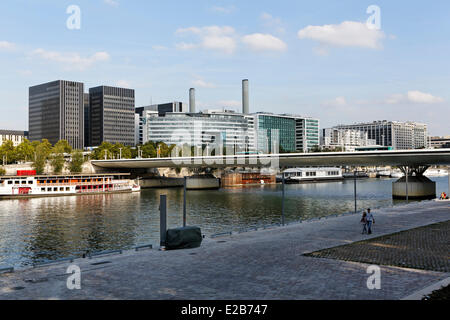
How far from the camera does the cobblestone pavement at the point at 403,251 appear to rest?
17234 millimetres

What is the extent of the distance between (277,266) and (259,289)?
3.60m

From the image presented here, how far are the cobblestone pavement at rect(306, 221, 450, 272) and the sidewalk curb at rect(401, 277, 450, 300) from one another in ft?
7.81

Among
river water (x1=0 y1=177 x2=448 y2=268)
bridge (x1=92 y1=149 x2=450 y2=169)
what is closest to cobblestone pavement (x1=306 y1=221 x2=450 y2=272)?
river water (x1=0 y1=177 x2=448 y2=268)

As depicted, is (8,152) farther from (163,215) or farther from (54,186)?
(163,215)

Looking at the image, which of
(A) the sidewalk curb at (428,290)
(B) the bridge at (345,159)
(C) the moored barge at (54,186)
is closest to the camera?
(A) the sidewalk curb at (428,290)

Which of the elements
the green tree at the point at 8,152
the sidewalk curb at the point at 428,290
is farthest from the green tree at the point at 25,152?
the sidewalk curb at the point at 428,290

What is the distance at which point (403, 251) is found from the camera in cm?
1975

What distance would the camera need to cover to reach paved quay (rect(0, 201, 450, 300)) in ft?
42.9

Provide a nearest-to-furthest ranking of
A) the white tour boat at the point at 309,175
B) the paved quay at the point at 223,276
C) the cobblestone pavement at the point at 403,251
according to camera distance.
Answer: the paved quay at the point at 223,276
the cobblestone pavement at the point at 403,251
the white tour boat at the point at 309,175

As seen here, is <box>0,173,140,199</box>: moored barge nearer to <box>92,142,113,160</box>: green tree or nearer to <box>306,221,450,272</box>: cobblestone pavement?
<box>92,142,113,160</box>: green tree

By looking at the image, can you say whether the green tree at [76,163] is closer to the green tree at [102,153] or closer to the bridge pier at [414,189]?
the green tree at [102,153]

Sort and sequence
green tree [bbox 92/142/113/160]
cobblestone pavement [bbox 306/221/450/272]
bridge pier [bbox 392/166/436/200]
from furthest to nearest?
1. green tree [bbox 92/142/113/160]
2. bridge pier [bbox 392/166/436/200]
3. cobblestone pavement [bbox 306/221/450/272]

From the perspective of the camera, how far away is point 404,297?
1237cm

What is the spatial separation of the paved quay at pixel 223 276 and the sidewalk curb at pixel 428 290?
0.25 metres
